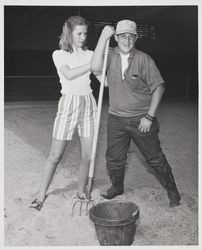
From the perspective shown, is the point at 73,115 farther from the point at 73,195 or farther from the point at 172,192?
the point at 172,192

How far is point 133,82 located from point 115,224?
0.91m

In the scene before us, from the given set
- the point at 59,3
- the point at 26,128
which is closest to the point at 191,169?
the point at 59,3

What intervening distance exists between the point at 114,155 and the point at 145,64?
0.67 metres

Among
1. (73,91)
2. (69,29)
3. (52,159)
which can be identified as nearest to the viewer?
(69,29)

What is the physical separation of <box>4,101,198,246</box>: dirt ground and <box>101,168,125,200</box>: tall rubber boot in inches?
2.5

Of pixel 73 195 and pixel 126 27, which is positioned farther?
pixel 73 195

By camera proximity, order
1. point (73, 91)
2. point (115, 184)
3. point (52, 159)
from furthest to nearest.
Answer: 1. point (115, 184)
2. point (52, 159)
3. point (73, 91)

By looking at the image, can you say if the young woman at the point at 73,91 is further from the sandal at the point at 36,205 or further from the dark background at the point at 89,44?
the dark background at the point at 89,44

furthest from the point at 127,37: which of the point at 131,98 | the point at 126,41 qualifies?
the point at 131,98

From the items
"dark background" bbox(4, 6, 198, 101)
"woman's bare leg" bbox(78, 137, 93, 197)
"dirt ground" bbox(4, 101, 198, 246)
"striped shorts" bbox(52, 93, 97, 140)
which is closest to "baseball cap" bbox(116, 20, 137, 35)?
"striped shorts" bbox(52, 93, 97, 140)

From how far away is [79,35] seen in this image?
219 centimetres

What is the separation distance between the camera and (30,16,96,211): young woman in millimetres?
2191

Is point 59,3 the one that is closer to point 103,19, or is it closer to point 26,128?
point 26,128

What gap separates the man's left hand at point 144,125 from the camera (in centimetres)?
226
